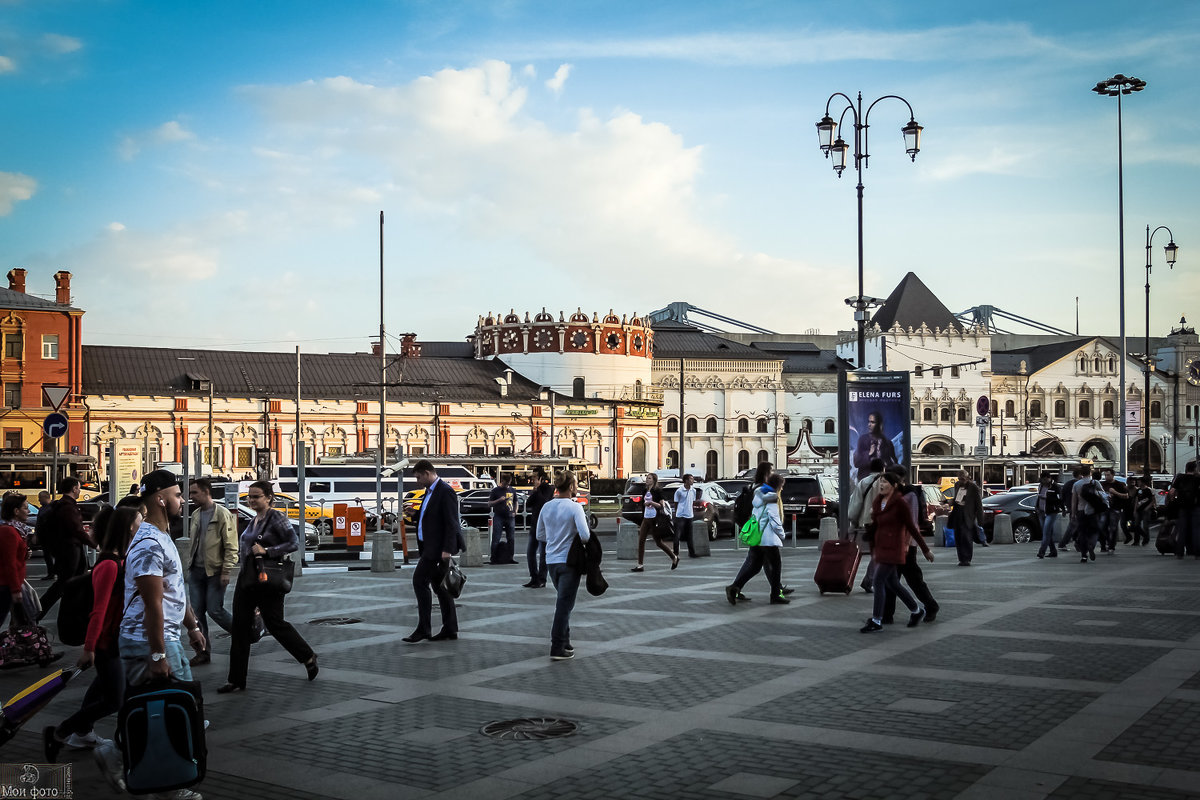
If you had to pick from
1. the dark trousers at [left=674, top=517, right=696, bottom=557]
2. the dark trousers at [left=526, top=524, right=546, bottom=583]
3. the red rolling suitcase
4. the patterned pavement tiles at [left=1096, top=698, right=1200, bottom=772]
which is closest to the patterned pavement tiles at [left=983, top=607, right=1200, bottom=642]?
the red rolling suitcase

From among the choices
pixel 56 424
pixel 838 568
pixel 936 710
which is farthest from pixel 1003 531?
pixel 936 710

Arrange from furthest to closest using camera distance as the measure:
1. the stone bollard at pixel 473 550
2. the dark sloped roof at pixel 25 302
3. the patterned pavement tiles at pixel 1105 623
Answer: the dark sloped roof at pixel 25 302 → the stone bollard at pixel 473 550 → the patterned pavement tiles at pixel 1105 623

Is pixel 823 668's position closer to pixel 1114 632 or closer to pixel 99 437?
pixel 1114 632

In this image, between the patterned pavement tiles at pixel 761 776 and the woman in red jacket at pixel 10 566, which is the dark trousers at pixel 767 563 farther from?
the woman in red jacket at pixel 10 566

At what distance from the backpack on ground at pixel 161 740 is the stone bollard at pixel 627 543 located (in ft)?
58.5

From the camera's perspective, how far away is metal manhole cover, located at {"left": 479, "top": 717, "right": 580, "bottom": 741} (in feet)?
26.3

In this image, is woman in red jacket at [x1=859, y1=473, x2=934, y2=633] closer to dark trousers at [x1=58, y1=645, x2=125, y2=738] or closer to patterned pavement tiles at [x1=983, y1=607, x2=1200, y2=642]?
patterned pavement tiles at [x1=983, y1=607, x2=1200, y2=642]

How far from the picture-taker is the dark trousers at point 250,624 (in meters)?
9.96

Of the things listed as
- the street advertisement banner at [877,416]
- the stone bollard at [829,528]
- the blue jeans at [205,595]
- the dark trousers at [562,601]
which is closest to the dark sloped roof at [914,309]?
the stone bollard at [829,528]

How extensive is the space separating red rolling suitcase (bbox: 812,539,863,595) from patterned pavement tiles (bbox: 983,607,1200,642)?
273 centimetres

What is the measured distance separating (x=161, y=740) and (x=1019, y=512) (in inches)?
1148

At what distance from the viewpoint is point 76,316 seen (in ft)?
209

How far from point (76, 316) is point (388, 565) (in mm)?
49125

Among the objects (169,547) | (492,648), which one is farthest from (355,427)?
(169,547)
